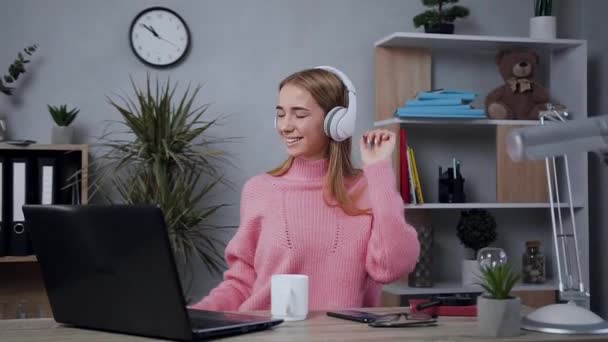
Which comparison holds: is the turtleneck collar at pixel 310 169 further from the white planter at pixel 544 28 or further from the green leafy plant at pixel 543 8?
the green leafy plant at pixel 543 8

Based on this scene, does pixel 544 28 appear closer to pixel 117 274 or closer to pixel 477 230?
pixel 477 230

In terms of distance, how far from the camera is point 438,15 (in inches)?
145

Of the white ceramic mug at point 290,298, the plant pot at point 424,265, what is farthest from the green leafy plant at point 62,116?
the white ceramic mug at point 290,298

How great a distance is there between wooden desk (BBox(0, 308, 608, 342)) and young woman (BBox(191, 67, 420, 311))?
0.40 m

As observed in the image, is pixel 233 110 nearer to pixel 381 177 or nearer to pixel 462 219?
pixel 462 219

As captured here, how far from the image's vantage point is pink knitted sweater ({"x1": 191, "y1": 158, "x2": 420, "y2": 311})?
196cm

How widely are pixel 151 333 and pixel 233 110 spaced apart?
2.27 meters

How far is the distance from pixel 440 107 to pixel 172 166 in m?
1.12

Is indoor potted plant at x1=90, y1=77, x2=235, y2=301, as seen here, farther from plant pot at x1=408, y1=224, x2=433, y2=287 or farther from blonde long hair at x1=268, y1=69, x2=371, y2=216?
blonde long hair at x1=268, y1=69, x2=371, y2=216

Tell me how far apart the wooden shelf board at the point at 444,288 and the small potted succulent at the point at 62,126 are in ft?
4.70

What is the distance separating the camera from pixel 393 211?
1.95m

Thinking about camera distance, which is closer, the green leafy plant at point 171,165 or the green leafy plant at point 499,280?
the green leafy plant at point 499,280

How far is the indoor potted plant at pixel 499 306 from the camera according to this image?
1.43m

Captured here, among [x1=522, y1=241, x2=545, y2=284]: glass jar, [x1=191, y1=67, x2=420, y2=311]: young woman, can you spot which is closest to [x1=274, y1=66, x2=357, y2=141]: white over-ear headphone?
[x1=191, y1=67, x2=420, y2=311]: young woman
